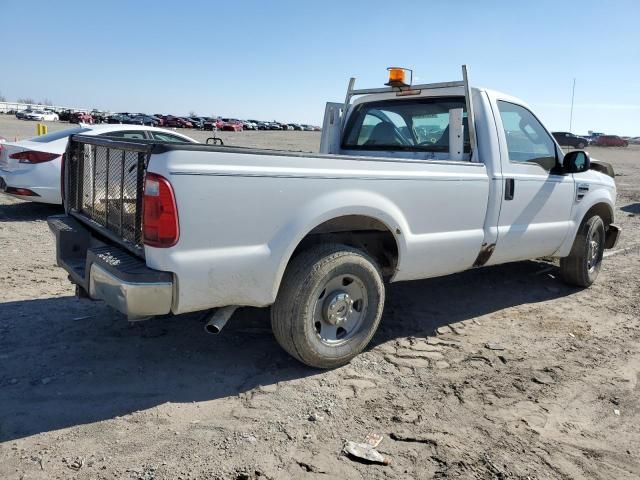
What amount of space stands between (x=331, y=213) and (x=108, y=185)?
1.53m

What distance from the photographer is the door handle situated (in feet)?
15.3

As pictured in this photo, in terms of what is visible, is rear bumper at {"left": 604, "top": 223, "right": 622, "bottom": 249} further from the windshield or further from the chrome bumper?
the chrome bumper

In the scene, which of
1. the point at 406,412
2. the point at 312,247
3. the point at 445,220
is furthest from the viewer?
the point at 445,220

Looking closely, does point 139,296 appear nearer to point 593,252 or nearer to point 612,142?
point 593,252

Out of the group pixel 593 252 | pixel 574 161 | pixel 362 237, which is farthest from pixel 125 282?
pixel 593 252

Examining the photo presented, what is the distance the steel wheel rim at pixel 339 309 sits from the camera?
365 centimetres

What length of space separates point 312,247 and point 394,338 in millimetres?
1289

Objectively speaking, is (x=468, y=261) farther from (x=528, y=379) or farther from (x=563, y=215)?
(x=563, y=215)

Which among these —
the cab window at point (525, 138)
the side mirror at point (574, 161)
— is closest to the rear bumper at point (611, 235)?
Result: the side mirror at point (574, 161)

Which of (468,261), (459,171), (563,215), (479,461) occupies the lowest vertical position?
(479,461)

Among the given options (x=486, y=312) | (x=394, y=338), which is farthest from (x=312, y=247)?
(x=486, y=312)

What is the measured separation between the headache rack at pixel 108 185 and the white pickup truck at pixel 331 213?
0.05ft

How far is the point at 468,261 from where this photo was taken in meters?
4.51

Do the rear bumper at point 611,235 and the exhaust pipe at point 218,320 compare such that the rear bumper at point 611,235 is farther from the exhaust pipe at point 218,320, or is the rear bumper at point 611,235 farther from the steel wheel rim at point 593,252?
the exhaust pipe at point 218,320
